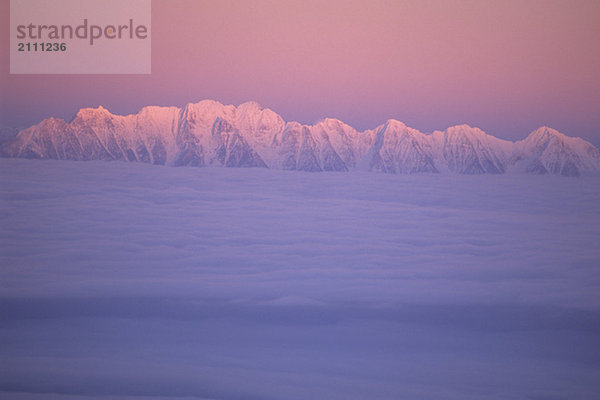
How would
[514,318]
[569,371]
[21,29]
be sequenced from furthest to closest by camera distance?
[21,29] < [514,318] < [569,371]

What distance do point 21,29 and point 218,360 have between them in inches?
109

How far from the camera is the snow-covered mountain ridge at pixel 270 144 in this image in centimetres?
362

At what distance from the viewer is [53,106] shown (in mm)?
3688

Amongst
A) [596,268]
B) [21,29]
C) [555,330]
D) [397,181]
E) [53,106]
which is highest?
[21,29]

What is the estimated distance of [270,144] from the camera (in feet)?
12.3

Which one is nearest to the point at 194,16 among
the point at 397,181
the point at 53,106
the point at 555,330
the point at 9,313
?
the point at 53,106

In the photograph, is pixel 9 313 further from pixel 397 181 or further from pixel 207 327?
pixel 397 181

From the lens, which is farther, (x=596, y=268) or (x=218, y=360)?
(x=596, y=268)

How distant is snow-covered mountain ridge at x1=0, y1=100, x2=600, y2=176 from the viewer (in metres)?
3.62

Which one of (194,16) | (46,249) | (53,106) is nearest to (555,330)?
(194,16)

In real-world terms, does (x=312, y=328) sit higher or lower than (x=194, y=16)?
lower

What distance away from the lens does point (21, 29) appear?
142 inches

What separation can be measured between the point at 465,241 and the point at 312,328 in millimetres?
1254

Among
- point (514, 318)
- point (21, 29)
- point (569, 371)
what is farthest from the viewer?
point (21, 29)
